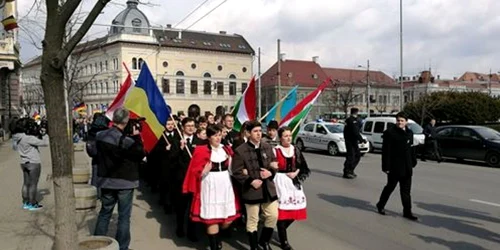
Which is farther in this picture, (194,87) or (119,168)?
(194,87)

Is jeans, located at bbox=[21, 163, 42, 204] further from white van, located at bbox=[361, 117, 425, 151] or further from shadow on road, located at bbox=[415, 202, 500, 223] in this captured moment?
white van, located at bbox=[361, 117, 425, 151]

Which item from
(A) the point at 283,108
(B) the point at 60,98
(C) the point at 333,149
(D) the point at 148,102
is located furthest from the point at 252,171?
(C) the point at 333,149

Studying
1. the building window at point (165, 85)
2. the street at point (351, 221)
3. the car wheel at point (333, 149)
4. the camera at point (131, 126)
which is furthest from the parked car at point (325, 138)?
the building window at point (165, 85)

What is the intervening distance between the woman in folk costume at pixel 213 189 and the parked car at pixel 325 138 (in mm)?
15992

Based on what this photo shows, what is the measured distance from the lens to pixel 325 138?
890 inches

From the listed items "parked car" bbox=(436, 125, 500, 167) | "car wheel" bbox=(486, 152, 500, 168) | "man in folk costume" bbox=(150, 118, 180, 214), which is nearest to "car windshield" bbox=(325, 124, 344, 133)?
"parked car" bbox=(436, 125, 500, 167)

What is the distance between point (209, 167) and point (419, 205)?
5.36 meters

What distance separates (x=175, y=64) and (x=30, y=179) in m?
70.3

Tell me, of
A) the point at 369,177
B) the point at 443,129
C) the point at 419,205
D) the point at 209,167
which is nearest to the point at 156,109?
the point at 209,167

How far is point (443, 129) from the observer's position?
64.3 feet

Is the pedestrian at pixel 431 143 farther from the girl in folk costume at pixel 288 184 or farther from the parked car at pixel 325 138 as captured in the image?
the girl in folk costume at pixel 288 184

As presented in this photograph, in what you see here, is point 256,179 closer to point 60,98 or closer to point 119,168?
point 119,168

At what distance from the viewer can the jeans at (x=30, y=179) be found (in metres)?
8.69

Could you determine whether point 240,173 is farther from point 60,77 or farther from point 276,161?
point 60,77
